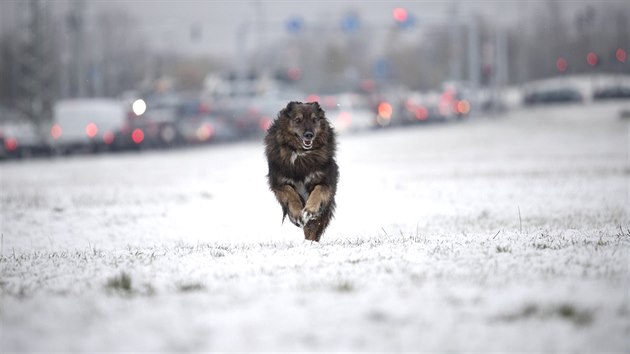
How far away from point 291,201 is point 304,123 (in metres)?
0.83

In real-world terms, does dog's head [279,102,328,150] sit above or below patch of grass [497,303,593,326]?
above

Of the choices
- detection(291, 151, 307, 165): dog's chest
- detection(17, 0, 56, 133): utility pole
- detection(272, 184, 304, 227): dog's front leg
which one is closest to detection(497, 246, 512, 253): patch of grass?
detection(272, 184, 304, 227): dog's front leg

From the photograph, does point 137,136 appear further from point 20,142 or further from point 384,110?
point 384,110

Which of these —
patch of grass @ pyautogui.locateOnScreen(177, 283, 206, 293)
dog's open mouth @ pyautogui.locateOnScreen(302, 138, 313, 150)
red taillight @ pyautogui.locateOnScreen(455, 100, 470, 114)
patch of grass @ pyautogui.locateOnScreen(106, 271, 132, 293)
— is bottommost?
red taillight @ pyautogui.locateOnScreen(455, 100, 470, 114)

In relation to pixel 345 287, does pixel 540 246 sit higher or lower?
lower

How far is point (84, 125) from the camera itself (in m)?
39.4

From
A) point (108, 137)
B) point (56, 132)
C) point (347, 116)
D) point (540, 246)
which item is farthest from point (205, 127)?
point (540, 246)

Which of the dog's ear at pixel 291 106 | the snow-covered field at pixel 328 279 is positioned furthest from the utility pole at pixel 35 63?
the dog's ear at pixel 291 106

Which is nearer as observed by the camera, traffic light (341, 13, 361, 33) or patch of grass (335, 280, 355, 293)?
patch of grass (335, 280, 355, 293)

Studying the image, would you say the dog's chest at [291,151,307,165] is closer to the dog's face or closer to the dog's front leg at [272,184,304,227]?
the dog's face

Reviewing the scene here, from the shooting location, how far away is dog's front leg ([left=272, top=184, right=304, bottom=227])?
9.35m

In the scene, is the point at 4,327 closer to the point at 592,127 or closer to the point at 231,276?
the point at 231,276

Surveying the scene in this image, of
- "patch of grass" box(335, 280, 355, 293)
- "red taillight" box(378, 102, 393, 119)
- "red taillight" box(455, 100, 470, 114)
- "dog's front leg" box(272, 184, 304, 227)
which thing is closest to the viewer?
"patch of grass" box(335, 280, 355, 293)

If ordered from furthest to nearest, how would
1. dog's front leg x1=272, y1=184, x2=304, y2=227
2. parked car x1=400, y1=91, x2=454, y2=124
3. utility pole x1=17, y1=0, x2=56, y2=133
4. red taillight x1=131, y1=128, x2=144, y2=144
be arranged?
1. parked car x1=400, y1=91, x2=454, y2=124
2. utility pole x1=17, y1=0, x2=56, y2=133
3. red taillight x1=131, y1=128, x2=144, y2=144
4. dog's front leg x1=272, y1=184, x2=304, y2=227
